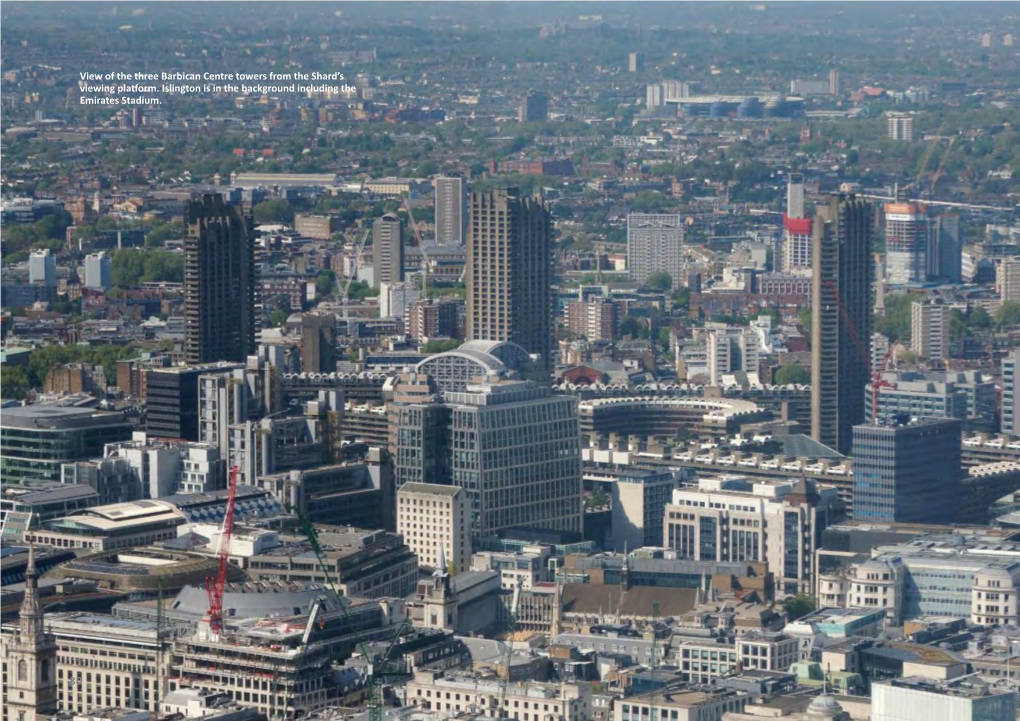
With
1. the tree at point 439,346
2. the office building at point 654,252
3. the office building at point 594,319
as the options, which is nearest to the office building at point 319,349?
the tree at point 439,346

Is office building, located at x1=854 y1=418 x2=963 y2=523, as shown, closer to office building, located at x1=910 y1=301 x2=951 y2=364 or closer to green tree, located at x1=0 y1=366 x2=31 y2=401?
green tree, located at x1=0 y1=366 x2=31 y2=401

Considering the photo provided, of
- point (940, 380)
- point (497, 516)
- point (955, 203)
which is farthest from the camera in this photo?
point (955, 203)

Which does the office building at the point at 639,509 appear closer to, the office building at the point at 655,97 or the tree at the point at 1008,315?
the tree at the point at 1008,315

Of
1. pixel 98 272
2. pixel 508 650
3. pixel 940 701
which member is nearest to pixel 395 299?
pixel 98 272

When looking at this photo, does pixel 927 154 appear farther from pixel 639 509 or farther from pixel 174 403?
pixel 639 509

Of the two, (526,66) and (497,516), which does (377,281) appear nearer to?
(497,516)

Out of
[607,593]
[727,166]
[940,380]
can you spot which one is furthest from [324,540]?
[727,166]
